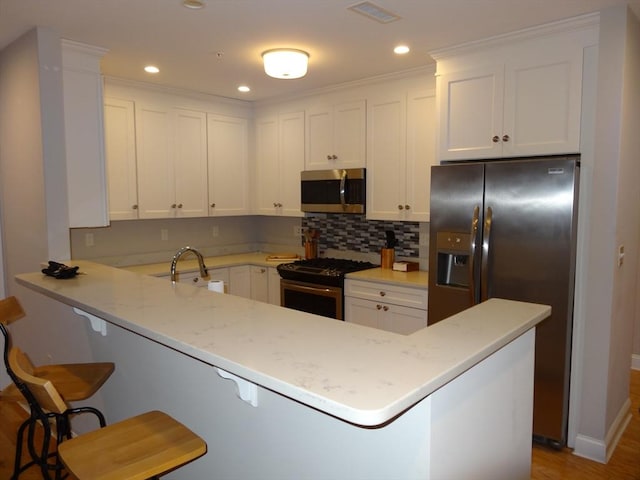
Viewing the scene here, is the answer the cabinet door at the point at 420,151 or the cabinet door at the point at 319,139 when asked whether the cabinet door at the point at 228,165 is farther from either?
the cabinet door at the point at 420,151

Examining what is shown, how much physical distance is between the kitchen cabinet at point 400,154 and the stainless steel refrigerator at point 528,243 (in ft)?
2.04

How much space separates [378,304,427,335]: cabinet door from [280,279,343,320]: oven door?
396 mm

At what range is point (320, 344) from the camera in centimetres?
139

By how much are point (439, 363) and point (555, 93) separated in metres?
2.13

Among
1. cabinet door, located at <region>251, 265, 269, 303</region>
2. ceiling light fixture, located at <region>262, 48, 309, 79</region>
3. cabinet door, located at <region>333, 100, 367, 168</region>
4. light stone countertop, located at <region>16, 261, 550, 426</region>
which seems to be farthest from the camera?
cabinet door, located at <region>251, 265, 269, 303</region>

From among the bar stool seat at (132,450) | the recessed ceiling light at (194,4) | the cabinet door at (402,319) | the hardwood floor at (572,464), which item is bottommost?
the hardwood floor at (572,464)

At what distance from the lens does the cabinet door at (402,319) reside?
336 cm

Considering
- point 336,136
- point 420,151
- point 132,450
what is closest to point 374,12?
point 420,151

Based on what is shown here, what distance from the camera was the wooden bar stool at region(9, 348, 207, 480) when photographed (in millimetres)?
1416

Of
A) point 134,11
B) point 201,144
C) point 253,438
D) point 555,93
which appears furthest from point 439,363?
point 201,144

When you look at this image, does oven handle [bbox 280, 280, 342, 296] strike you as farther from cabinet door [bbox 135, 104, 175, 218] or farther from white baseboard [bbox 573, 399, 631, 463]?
white baseboard [bbox 573, 399, 631, 463]

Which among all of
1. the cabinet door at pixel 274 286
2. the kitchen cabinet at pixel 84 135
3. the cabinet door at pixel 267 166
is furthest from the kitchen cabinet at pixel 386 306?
the kitchen cabinet at pixel 84 135

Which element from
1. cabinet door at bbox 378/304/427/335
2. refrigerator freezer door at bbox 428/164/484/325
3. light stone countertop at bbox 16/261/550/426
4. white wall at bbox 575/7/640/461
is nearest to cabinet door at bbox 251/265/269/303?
cabinet door at bbox 378/304/427/335

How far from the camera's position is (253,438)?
1.64 m
